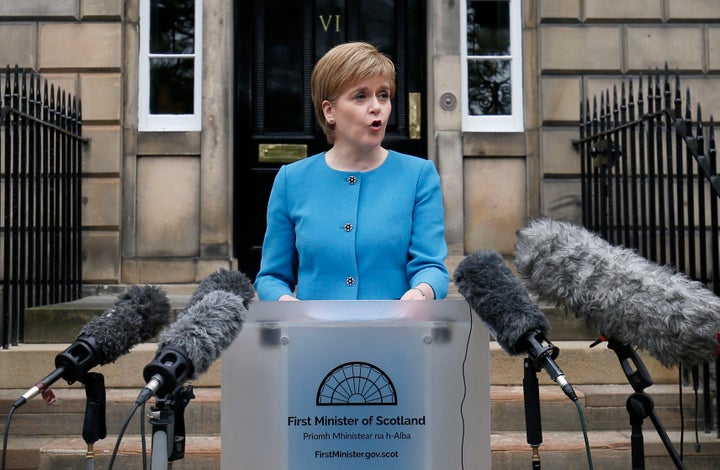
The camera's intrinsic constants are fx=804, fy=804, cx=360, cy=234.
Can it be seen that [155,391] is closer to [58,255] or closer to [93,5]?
[58,255]

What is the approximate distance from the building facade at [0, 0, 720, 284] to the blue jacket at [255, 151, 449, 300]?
14.9 ft

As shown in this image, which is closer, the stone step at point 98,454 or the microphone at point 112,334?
the microphone at point 112,334

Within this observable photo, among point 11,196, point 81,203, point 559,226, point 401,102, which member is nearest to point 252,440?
point 559,226

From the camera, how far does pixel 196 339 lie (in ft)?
5.57

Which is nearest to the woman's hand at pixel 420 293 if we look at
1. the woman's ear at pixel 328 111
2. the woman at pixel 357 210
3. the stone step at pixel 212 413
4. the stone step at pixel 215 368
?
the woman at pixel 357 210

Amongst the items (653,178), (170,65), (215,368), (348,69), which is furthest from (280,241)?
(170,65)

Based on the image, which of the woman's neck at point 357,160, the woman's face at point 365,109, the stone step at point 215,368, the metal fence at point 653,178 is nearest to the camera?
the woman's face at point 365,109

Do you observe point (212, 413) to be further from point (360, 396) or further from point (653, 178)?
point (653, 178)

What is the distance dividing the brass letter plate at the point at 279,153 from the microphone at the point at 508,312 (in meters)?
5.40

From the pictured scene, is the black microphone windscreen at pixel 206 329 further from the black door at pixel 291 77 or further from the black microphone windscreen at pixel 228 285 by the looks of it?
the black door at pixel 291 77

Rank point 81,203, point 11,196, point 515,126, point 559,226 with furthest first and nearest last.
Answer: point 515,126 < point 81,203 < point 11,196 < point 559,226

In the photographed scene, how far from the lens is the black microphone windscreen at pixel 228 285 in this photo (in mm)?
1947

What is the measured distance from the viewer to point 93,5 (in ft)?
22.8

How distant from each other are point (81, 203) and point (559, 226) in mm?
5418
